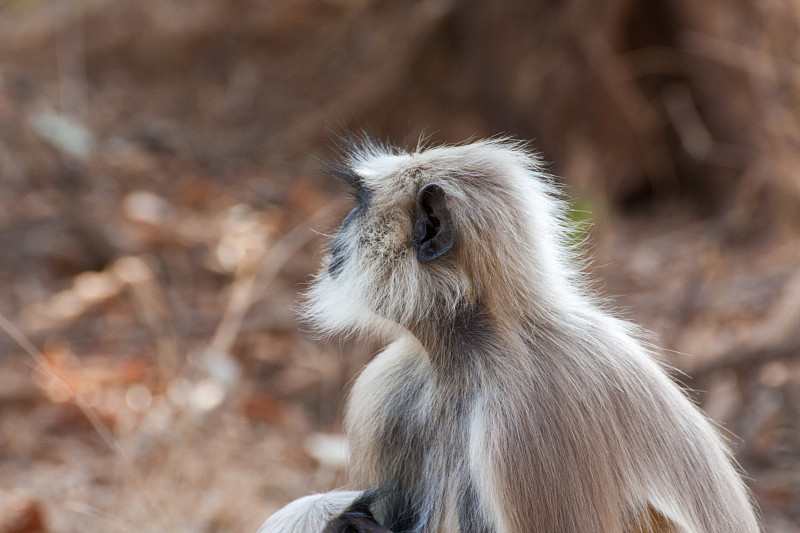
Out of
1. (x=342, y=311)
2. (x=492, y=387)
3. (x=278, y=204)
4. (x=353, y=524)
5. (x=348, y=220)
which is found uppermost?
(x=278, y=204)

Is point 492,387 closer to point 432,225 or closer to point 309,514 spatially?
point 432,225

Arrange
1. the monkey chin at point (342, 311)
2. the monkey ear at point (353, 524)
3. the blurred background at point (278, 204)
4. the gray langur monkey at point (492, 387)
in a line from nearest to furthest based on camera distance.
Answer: the gray langur monkey at point (492, 387)
the monkey ear at point (353, 524)
the monkey chin at point (342, 311)
the blurred background at point (278, 204)

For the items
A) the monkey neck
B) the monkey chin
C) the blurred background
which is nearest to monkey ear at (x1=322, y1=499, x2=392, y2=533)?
the monkey neck

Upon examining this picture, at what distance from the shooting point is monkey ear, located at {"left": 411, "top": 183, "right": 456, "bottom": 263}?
230 centimetres

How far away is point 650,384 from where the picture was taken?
231 centimetres

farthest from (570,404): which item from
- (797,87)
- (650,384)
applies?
(797,87)

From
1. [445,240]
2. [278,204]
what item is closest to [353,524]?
[445,240]

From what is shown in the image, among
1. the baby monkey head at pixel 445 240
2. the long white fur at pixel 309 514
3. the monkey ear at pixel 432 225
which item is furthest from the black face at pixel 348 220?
the long white fur at pixel 309 514

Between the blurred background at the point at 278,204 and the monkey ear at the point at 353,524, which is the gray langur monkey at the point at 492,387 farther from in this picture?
the blurred background at the point at 278,204

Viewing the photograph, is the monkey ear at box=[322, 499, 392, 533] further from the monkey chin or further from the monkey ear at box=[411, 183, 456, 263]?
the monkey ear at box=[411, 183, 456, 263]

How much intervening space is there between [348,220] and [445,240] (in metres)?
0.36

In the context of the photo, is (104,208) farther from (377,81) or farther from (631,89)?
(631,89)

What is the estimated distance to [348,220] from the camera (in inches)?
101

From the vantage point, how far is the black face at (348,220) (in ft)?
8.30
